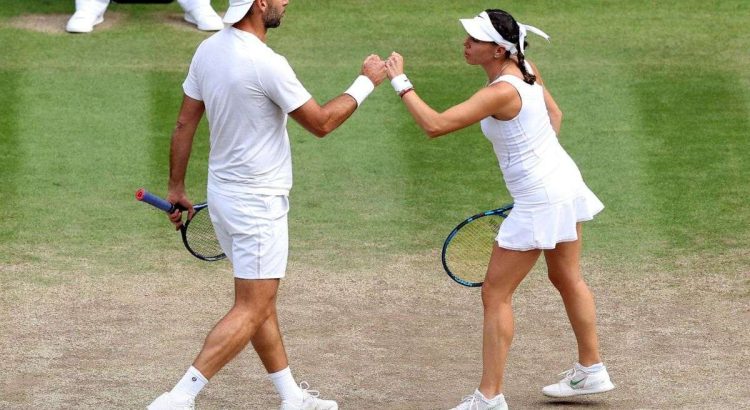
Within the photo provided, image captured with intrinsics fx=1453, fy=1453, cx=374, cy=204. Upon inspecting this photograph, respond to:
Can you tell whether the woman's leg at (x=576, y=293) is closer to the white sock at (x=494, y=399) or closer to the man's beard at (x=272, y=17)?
the white sock at (x=494, y=399)

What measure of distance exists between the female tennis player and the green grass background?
235 cm

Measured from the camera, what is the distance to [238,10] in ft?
21.7

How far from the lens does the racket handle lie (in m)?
6.90

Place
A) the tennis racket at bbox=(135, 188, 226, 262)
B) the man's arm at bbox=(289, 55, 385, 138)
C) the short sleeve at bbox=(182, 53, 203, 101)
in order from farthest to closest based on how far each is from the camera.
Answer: the tennis racket at bbox=(135, 188, 226, 262) → the short sleeve at bbox=(182, 53, 203, 101) → the man's arm at bbox=(289, 55, 385, 138)

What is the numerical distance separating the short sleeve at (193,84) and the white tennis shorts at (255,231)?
478mm

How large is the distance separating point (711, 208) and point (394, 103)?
9.43ft

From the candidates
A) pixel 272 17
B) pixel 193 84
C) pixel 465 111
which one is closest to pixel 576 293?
pixel 465 111

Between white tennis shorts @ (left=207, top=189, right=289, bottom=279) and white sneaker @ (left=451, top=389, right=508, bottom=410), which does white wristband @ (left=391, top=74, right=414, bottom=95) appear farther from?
white sneaker @ (left=451, top=389, right=508, bottom=410)

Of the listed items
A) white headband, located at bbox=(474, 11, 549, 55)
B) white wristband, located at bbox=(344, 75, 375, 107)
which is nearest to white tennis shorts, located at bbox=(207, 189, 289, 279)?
white wristband, located at bbox=(344, 75, 375, 107)

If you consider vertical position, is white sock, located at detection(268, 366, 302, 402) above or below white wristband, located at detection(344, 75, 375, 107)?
below

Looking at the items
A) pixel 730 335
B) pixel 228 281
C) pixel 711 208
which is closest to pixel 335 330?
pixel 228 281

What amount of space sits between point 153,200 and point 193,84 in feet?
1.95

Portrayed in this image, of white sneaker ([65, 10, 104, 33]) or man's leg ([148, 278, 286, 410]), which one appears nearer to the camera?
man's leg ([148, 278, 286, 410])

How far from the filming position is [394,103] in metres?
11.8
